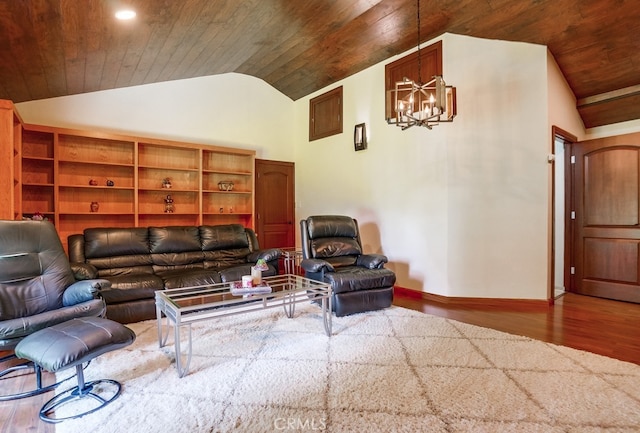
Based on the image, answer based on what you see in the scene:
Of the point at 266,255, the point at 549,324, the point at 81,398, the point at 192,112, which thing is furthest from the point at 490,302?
the point at 192,112

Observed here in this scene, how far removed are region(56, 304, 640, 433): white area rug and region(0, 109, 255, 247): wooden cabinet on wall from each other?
2.46 meters

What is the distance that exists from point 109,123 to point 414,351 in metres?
4.94

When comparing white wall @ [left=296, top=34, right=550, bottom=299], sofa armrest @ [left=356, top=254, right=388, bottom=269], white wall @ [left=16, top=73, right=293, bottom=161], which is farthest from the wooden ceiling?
sofa armrest @ [left=356, top=254, right=388, bottom=269]

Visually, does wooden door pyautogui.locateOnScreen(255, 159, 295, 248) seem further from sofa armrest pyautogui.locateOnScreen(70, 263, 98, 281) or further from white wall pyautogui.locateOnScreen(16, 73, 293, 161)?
sofa armrest pyautogui.locateOnScreen(70, 263, 98, 281)

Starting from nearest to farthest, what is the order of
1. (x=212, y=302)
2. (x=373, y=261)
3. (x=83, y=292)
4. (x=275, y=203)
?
(x=83, y=292) < (x=212, y=302) < (x=373, y=261) < (x=275, y=203)

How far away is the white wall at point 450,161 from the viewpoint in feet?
13.1

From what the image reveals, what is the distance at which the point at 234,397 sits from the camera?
2.01 metres

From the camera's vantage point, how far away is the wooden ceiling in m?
3.00

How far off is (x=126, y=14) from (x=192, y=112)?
2636 millimetres

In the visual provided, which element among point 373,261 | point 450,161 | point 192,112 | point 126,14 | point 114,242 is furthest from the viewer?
point 192,112

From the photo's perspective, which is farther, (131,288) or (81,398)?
(131,288)

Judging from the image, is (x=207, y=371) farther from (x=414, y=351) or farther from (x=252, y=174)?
(x=252, y=174)

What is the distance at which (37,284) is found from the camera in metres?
2.56

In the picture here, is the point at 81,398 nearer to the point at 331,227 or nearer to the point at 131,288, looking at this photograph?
the point at 131,288
